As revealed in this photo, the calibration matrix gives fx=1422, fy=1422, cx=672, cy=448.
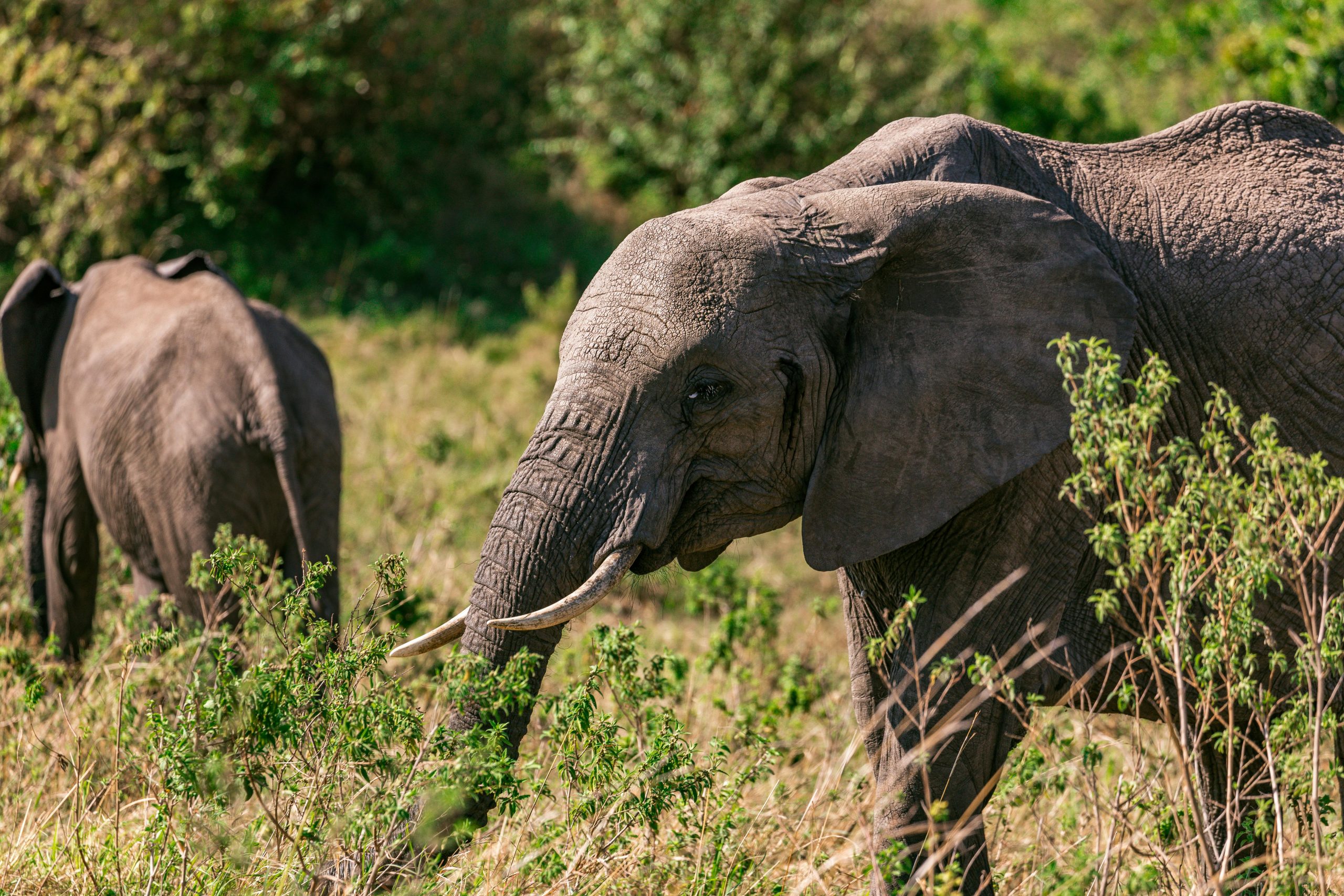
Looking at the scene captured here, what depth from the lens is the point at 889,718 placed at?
3504 mm

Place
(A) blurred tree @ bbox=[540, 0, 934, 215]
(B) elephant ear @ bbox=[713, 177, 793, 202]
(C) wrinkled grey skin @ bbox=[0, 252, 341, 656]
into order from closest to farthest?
(B) elephant ear @ bbox=[713, 177, 793, 202]
(C) wrinkled grey skin @ bbox=[0, 252, 341, 656]
(A) blurred tree @ bbox=[540, 0, 934, 215]

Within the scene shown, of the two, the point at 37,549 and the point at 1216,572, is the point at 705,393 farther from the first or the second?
the point at 37,549

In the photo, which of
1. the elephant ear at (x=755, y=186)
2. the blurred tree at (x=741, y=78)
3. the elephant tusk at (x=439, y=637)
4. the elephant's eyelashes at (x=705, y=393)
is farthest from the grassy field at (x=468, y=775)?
the blurred tree at (x=741, y=78)

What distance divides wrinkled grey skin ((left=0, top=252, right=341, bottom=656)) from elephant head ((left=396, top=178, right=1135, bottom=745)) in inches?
88.7

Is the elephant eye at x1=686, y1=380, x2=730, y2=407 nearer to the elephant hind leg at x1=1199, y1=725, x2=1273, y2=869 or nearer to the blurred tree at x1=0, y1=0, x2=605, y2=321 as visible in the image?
the elephant hind leg at x1=1199, y1=725, x2=1273, y2=869

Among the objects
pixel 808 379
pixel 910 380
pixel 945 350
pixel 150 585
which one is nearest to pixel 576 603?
pixel 808 379

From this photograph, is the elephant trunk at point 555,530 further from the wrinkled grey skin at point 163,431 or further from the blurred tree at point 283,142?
the blurred tree at point 283,142

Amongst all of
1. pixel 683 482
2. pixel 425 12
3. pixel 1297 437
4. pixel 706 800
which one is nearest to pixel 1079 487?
pixel 1297 437

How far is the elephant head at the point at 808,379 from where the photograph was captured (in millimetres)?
3248

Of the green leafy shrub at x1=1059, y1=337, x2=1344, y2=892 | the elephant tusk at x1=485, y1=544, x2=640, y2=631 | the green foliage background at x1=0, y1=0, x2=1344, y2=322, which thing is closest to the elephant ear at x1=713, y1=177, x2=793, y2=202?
the green leafy shrub at x1=1059, y1=337, x2=1344, y2=892

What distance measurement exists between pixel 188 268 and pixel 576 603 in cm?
402

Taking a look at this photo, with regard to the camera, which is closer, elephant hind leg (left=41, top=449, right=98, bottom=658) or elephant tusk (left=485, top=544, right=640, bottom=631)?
elephant tusk (left=485, top=544, right=640, bottom=631)

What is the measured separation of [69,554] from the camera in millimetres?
6188

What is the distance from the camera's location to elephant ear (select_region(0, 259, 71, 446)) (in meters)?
6.39
